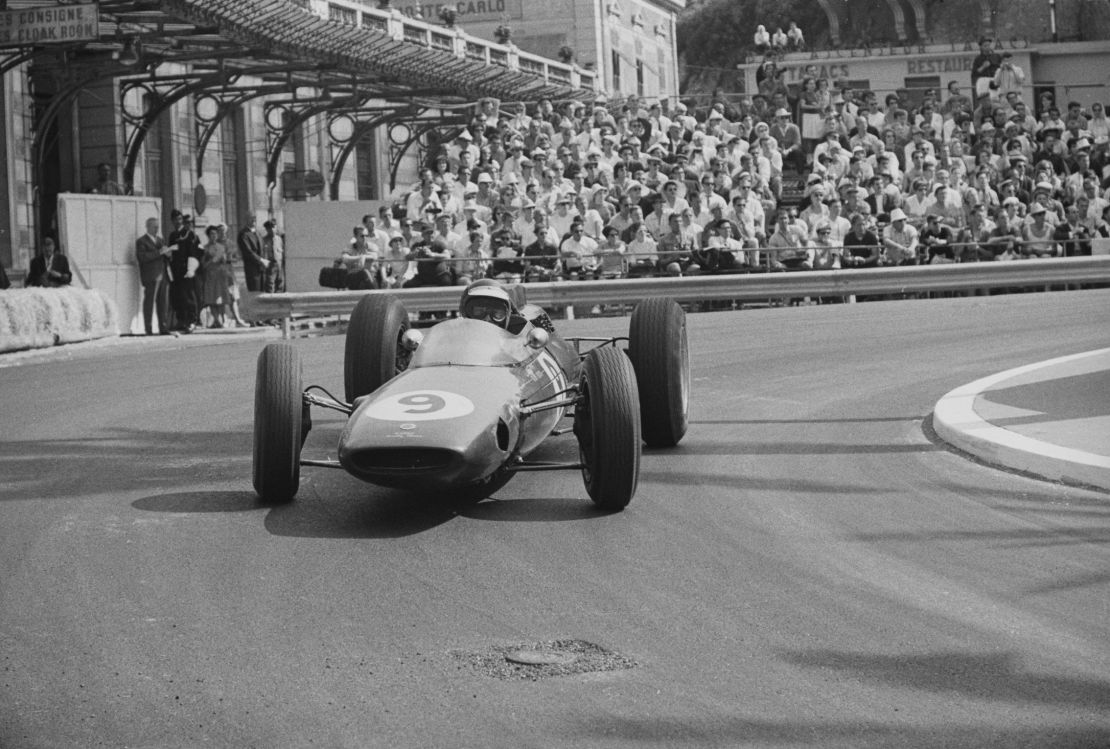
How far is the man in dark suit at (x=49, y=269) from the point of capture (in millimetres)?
21875

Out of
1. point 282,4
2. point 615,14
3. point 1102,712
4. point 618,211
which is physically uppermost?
point 615,14

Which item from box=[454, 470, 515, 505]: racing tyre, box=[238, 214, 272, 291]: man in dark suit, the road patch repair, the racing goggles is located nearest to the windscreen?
the racing goggles

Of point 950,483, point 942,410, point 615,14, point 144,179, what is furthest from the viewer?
point 615,14

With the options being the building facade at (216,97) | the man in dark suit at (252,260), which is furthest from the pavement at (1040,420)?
the man in dark suit at (252,260)

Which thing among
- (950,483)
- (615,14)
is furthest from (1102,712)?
(615,14)

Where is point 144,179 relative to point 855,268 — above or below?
above

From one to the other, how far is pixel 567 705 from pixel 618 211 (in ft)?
64.0

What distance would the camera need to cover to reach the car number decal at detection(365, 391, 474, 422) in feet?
25.6

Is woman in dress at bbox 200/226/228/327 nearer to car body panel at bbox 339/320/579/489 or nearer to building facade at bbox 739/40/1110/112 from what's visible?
car body panel at bbox 339/320/579/489

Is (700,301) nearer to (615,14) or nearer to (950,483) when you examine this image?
(950,483)

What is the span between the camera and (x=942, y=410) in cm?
1079

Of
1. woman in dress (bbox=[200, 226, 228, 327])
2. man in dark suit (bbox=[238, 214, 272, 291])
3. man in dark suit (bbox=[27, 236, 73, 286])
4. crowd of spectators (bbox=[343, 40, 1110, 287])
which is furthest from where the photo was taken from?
man in dark suit (bbox=[238, 214, 272, 291])

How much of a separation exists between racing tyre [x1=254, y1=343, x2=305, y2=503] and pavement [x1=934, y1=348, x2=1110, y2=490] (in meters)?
3.83

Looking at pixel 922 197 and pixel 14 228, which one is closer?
pixel 922 197
